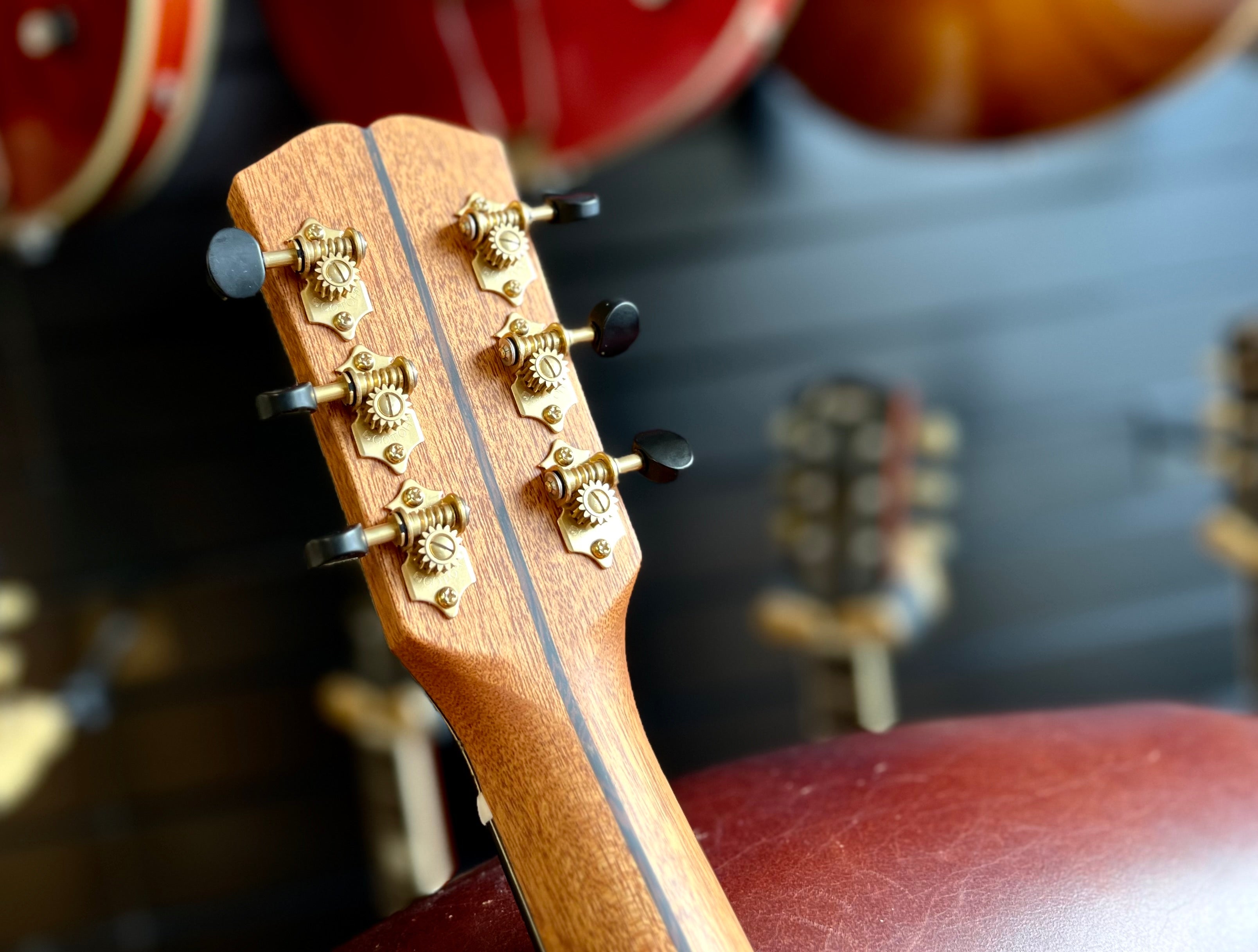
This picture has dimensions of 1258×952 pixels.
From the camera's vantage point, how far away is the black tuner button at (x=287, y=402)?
0.41 meters

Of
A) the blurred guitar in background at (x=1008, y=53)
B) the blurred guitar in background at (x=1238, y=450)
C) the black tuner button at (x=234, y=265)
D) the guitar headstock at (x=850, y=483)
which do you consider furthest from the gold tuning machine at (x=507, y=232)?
the blurred guitar in background at (x=1238, y=450)

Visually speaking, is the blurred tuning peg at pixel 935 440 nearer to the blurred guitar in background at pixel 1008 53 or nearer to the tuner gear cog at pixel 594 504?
the blurred guitar in background at pixel 1008 53

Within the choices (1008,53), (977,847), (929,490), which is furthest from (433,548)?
(929,490)

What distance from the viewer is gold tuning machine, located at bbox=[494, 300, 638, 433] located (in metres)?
0.47

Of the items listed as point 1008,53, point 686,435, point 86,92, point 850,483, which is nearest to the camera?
point 86,92

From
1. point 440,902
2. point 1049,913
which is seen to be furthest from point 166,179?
point 1049,913

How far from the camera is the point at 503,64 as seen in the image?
86cm

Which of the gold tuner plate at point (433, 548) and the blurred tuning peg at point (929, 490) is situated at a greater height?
the gold tuner plate at point (433, 548)

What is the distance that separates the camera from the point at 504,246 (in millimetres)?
A: 479

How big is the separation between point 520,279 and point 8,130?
0.62m

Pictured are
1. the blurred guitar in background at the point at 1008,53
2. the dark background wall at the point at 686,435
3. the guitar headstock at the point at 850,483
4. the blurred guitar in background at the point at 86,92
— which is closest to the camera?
the blurred guitar in background at the point at 86,92

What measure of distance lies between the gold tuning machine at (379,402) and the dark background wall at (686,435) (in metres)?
1.11

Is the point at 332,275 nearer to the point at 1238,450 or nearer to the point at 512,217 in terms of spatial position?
the point at 512,217

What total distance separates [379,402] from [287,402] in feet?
0.13
